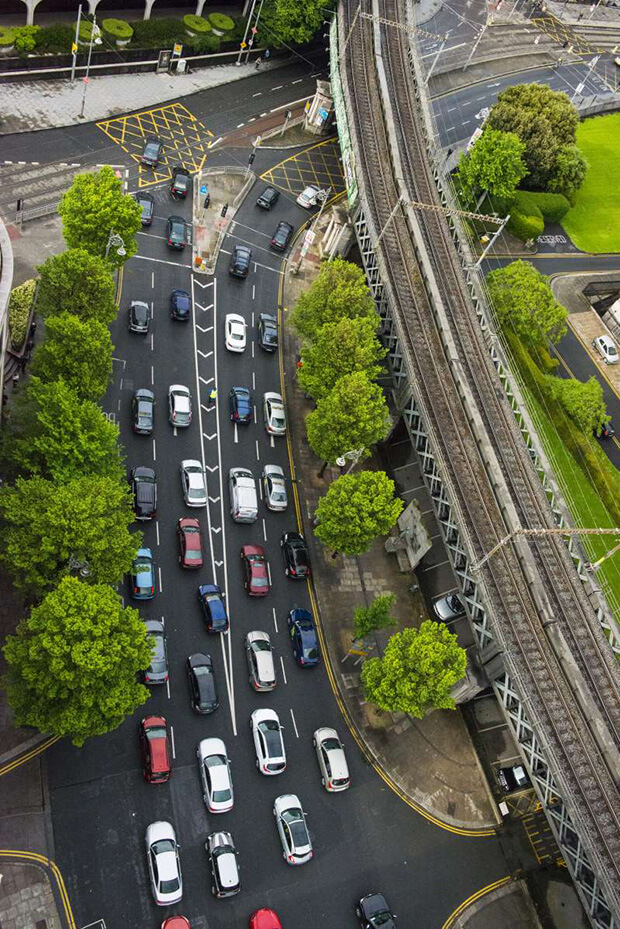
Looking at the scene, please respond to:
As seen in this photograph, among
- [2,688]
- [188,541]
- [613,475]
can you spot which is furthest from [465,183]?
[2,688]

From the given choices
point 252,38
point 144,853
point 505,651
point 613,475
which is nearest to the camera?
point 144,853

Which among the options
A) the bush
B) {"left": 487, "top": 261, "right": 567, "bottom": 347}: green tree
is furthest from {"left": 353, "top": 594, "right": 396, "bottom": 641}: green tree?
{"left": 487, "top": 261, "right": 567, "bottom": 347}: green tree

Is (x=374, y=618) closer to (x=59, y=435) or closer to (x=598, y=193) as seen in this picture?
(x=59, y=435)

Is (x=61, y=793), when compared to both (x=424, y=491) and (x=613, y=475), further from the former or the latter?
(x=613, y=475)

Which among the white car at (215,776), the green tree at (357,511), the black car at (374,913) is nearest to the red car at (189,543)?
the green tree at (357,511)

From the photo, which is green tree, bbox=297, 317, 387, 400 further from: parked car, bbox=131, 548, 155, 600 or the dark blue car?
parked car, bbox=131, 548, 155, 600

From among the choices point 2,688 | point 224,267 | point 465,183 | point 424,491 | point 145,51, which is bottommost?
point 2,688
